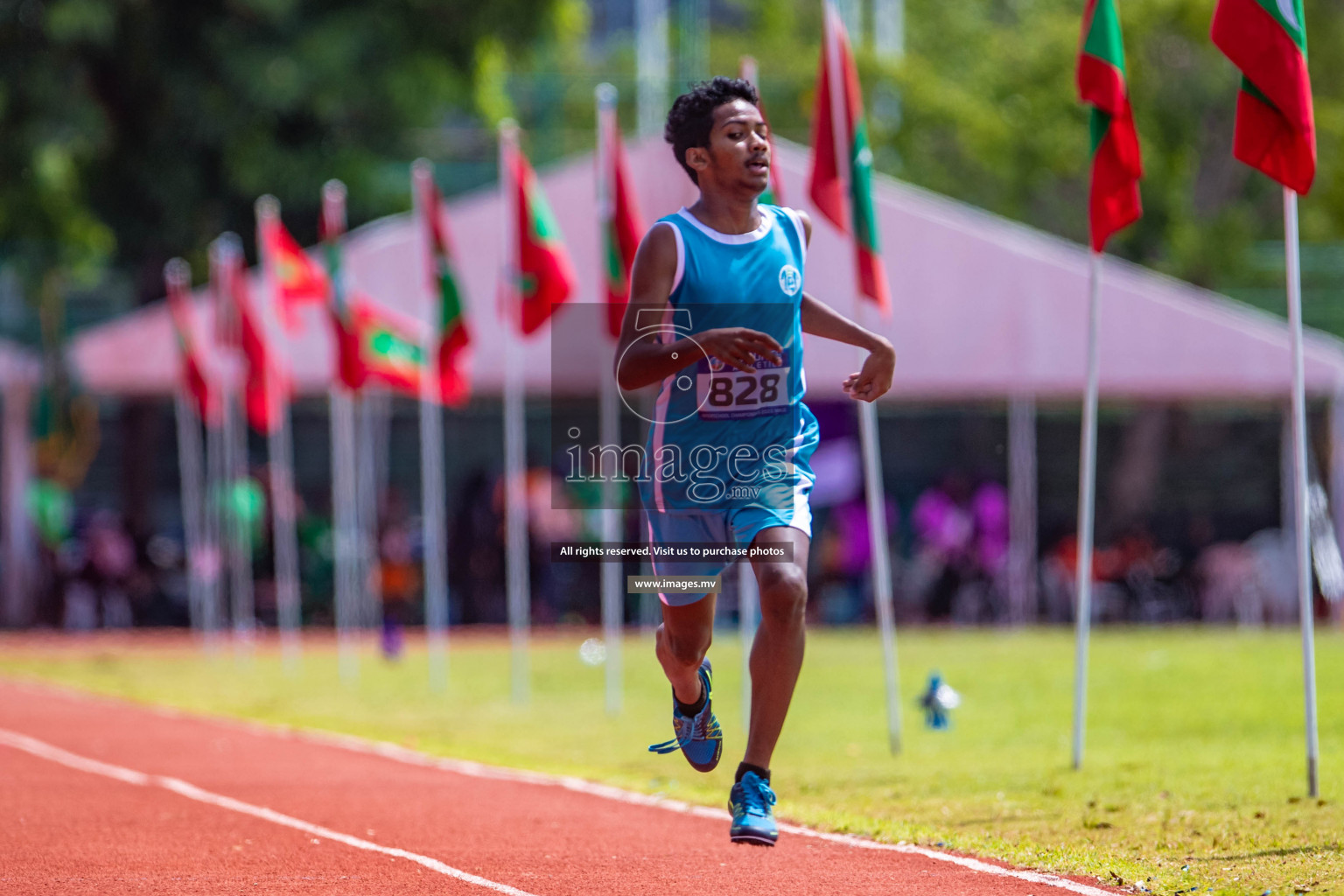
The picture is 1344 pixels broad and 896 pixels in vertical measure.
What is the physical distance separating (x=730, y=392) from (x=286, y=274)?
13898 mm

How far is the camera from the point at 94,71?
93.8ft

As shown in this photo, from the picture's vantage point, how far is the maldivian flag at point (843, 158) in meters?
11.4

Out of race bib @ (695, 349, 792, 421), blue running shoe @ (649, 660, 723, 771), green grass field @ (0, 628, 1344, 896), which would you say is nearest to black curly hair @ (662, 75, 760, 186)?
race bib @ (695, 349, 792, 421)

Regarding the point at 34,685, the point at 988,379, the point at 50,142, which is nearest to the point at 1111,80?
the point at 34,685

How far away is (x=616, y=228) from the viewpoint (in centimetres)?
1496

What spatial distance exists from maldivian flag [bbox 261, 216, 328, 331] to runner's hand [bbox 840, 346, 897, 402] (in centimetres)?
1344

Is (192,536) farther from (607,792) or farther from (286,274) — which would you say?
(607,792)

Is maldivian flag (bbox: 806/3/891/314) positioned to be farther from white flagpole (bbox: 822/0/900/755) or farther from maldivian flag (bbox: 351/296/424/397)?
maldivian flag (bbox: 351/296/424/397)

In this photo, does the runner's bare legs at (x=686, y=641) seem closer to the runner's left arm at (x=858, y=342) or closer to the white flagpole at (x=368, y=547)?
the runner's left arm at (x=858, y=342)

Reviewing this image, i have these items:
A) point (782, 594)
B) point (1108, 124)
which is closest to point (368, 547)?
point (1108, 124)

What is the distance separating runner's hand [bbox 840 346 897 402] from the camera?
6.56 meters

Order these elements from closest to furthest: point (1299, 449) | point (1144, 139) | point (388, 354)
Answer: point (1299, 449), point (388, 354), point (1144, 139)

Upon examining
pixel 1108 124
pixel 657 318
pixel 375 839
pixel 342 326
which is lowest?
pixel 375 839

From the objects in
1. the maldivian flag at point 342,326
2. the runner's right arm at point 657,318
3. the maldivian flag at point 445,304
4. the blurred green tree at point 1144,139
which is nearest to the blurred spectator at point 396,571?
the maldivian flag at point 342,326
